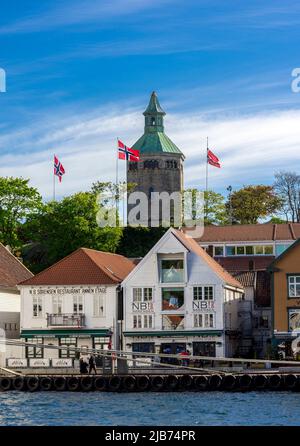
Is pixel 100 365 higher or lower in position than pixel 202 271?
lower

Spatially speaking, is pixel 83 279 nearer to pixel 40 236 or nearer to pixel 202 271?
pixel 202 271

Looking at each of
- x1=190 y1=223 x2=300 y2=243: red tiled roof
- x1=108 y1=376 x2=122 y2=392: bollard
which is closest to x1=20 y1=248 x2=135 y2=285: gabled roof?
x1=108 y1=376 x2=122 y2=392: bollard

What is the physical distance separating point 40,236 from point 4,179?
22.8 ft

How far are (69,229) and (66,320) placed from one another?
76.5 feet

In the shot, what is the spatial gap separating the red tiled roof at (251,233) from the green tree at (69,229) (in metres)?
10.1

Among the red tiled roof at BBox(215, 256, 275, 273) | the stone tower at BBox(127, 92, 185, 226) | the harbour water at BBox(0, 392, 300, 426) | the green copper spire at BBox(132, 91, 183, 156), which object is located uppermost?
the green copper spire at BBox(132, 91, 183, 156)

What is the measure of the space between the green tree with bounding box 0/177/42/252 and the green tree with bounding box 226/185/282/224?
45.7 meters

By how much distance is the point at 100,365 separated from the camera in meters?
88.5

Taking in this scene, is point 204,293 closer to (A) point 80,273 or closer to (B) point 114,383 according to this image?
(A) point 80,273

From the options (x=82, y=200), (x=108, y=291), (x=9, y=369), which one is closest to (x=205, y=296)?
→ (x=108, y=291)

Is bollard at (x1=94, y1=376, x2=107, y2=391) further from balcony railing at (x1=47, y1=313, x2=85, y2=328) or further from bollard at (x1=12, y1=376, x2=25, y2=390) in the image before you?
balcony railing at (x1=47, y1=313, x2=85, y2=328)

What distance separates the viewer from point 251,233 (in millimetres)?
121125

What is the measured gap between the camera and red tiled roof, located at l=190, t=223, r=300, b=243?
120m
